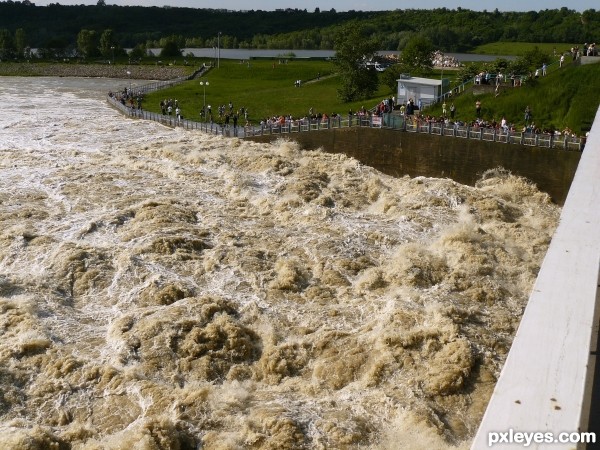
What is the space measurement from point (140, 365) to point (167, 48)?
9328 centimetres

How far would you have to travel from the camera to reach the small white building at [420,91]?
33.7m

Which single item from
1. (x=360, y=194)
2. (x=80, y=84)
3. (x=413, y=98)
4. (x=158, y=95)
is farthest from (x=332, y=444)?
(x=80, y=84)

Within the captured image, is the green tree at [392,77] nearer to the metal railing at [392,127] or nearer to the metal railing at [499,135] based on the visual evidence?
the metal railing at [392,127]

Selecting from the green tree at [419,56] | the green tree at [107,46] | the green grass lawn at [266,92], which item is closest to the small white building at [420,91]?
the green grass lawn at [266,92]

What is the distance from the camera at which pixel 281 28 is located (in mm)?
175500

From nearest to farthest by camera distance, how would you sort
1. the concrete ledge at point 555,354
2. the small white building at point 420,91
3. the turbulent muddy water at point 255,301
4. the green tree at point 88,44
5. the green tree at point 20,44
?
the concrete ledge at point 555,354 < the turbulent muddy water at point 255,301 < the small white building at point 420,91 < the green tree at point 88,44 < the green tree at point 20,44

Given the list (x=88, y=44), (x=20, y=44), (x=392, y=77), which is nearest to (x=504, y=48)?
(x=392, y=77)

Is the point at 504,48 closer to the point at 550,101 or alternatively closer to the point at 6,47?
the point at 550,101

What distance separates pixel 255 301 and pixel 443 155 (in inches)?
554

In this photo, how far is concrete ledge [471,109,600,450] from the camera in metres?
7.58

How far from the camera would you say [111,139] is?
35.3 metres

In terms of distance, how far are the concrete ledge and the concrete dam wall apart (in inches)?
524

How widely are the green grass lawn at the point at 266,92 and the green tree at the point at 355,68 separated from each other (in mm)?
947

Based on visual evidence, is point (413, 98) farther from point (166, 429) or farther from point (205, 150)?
point (166, 429)
